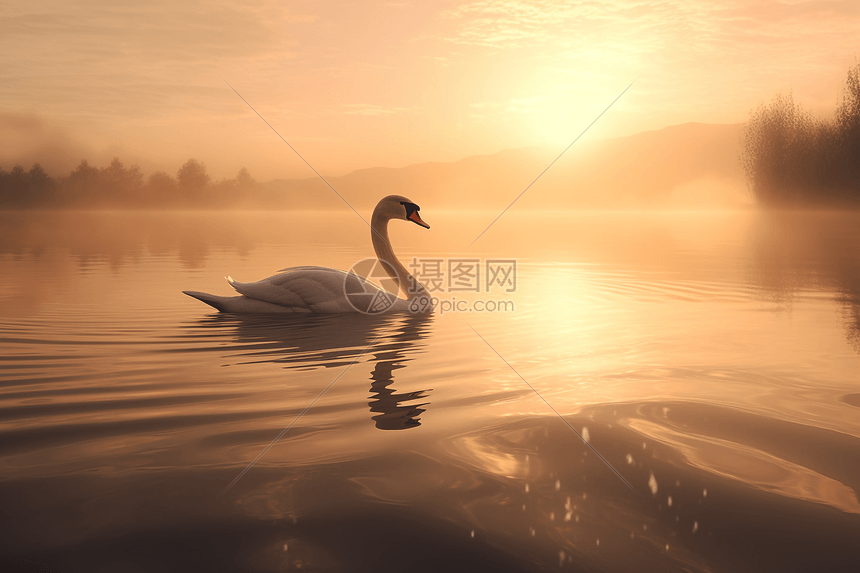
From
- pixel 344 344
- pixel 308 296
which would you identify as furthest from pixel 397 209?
pixel 344 344

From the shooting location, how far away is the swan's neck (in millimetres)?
11256

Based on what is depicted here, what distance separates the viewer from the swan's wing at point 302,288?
32.6ft

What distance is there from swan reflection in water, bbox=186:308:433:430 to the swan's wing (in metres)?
0.31

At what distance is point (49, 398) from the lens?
5.12m

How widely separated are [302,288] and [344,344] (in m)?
2.47

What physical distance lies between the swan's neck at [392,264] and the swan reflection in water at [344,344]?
827 millimetres

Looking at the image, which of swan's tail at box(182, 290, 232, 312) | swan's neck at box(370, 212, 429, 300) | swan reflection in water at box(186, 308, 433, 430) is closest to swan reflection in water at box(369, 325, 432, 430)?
swan reflection in water at box(186, 308, 433, 430)

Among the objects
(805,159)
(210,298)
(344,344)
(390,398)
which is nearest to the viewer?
(390,398)

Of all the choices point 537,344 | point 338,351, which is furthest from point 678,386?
point 338,351

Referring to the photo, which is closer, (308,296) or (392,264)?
(308,296)

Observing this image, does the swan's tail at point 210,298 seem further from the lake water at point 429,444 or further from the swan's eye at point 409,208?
the swan's eye at point 409,208

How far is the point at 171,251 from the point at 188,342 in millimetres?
18309

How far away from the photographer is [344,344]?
7832 mm

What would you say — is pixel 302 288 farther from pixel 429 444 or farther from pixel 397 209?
pixel 429 444
